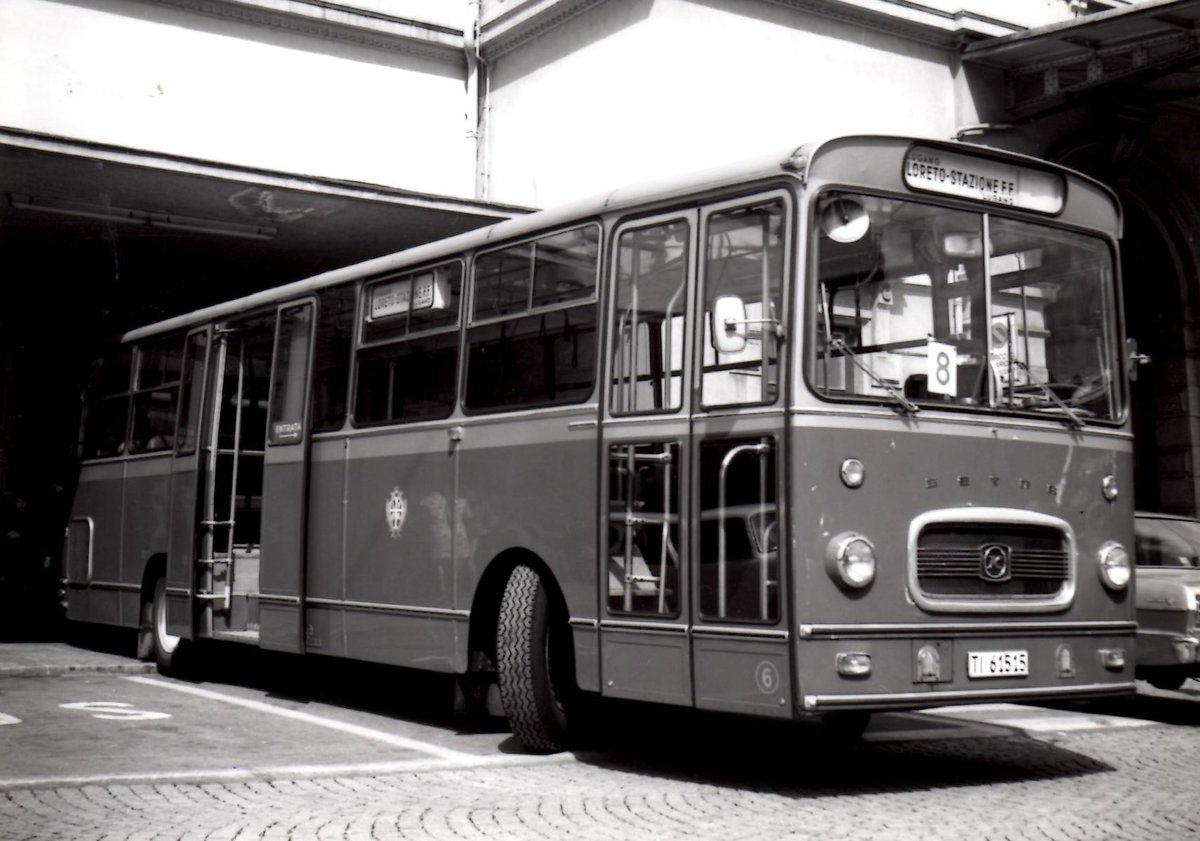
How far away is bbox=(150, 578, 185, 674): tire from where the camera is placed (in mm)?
14227

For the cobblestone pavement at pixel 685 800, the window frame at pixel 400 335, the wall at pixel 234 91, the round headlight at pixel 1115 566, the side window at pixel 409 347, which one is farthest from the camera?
the wall at pixel 234 91

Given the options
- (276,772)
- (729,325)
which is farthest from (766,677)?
(276,772)

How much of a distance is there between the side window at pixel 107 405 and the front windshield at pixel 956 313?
9597 mm

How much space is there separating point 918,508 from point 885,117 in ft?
42.6

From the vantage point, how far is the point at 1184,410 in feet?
77.4

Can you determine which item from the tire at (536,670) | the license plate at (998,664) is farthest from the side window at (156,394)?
the license plate at (998,664)

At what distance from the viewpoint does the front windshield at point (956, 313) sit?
7.98m

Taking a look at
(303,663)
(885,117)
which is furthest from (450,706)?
(885,117)

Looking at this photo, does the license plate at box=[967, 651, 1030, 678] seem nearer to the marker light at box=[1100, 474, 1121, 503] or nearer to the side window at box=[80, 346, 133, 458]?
the marker light at box=[1100, 474, 1121, 503]

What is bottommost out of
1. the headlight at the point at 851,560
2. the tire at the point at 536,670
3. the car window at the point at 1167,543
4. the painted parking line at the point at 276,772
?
the painted parking line at the point at 276,772

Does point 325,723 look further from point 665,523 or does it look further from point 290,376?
point 665,523

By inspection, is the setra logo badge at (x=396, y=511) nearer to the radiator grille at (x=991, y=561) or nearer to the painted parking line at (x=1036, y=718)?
the radiator grille at (x=991, y=561)

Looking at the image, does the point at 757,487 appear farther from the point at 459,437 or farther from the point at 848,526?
the point at 459,437

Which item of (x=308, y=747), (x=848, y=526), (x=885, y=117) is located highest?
(x=885, y=117)
